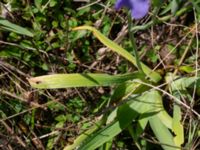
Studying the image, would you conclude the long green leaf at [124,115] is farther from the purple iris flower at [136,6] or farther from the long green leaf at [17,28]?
the purple iris flower at [136,6]

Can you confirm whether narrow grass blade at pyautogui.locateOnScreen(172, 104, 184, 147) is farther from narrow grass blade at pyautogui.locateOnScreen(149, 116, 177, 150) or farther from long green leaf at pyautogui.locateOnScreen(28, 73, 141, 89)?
long green leaf at pyautogui.locateOnScreen(28, 73, 141, 89)

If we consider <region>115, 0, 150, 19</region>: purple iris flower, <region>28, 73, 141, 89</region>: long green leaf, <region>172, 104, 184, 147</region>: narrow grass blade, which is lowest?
<region>172, 104, 184, 147</region>: narrow grass blade

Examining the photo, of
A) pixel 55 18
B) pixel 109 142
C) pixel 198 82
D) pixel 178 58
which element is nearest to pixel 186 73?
pixel 178 58

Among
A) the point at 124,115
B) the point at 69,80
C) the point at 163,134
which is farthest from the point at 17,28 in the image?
the point at 163,134

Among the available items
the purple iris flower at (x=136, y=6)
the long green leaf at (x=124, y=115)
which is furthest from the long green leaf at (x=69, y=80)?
the purple iris flower at (x=136, y=6)

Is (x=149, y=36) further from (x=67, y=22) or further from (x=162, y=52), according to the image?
(x=67, y=22)

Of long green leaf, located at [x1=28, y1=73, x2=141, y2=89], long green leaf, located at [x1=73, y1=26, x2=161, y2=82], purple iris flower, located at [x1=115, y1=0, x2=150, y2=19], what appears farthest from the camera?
long green leaf, located at [x1=73, y1=26, x2=161, y2=82]

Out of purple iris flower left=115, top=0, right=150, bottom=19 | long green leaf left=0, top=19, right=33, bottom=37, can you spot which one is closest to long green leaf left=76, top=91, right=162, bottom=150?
long green leaf left=0, top=19, right=33, bottom=37

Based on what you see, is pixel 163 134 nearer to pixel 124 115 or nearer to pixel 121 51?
pixel 124 115
